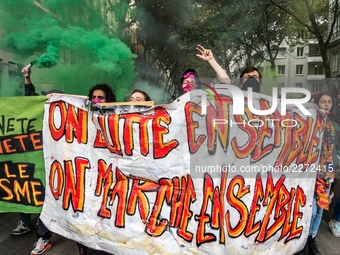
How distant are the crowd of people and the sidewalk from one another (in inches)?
2.7

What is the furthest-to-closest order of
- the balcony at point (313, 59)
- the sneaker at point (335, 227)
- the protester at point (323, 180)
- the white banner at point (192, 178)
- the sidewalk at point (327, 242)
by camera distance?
the balcony at point (313, 59), the sneaker at point (335, 227), the sidewalk at point (327, 242), the protester at point (323, 180), the white banner at point (192, 178)

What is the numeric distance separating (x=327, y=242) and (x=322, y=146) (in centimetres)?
103

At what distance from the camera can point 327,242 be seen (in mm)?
Answer: 3158

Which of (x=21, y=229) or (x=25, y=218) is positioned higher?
(x=25, y=218)

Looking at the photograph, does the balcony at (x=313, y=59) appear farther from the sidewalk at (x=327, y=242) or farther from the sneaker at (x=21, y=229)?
the sneaker at (x=21, y=229)

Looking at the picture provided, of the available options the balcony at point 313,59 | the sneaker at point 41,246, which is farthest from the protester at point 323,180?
the balcony at point 313,59

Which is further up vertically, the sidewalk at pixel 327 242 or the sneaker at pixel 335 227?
the sneaker at pixel 335 227

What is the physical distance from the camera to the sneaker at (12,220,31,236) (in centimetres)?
335

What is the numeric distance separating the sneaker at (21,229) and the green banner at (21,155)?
495 millimetres

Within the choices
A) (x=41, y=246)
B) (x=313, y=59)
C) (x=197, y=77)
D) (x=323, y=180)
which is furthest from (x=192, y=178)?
(x=313, y=59)

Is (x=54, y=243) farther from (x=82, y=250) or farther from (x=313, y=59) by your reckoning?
(x=313, y=59)

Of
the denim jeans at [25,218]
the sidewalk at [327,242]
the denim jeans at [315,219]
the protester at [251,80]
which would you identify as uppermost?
the protester at [251,80]

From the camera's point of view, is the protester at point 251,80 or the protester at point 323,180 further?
the protester at point 251,80

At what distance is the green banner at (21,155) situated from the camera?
9.59 ft
